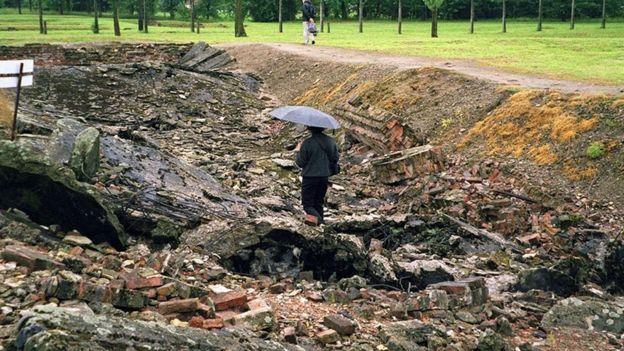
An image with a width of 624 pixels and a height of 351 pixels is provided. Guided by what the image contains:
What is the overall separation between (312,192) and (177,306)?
16.9ft

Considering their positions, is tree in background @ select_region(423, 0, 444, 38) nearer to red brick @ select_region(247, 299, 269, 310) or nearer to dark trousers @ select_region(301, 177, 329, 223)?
dark trousers @ select_region(301, 177, 329, 223)

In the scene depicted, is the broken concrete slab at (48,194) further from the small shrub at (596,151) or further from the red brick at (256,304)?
the small shrub at (596,151)

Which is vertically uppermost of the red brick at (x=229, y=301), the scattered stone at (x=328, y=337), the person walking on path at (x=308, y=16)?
the person walking on path at (x=308, y=16)

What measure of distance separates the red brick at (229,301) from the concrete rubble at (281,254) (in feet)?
0.05

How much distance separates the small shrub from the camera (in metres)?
13.4

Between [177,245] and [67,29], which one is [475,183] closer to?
[177,245]

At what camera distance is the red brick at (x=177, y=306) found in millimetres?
6152

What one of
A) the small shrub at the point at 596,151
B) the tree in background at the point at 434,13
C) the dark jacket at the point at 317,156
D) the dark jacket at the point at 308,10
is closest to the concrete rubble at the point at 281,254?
the dark jacket at the point at 317,156

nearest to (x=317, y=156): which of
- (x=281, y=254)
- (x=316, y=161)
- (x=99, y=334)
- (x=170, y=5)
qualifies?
(x=316, y=161)

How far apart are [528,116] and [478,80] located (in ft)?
10.8

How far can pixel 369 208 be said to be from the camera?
1426 cm

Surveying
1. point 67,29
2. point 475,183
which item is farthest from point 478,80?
point 67,29

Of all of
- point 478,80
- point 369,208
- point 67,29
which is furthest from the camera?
point 67,29

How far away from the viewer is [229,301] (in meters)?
6.61
